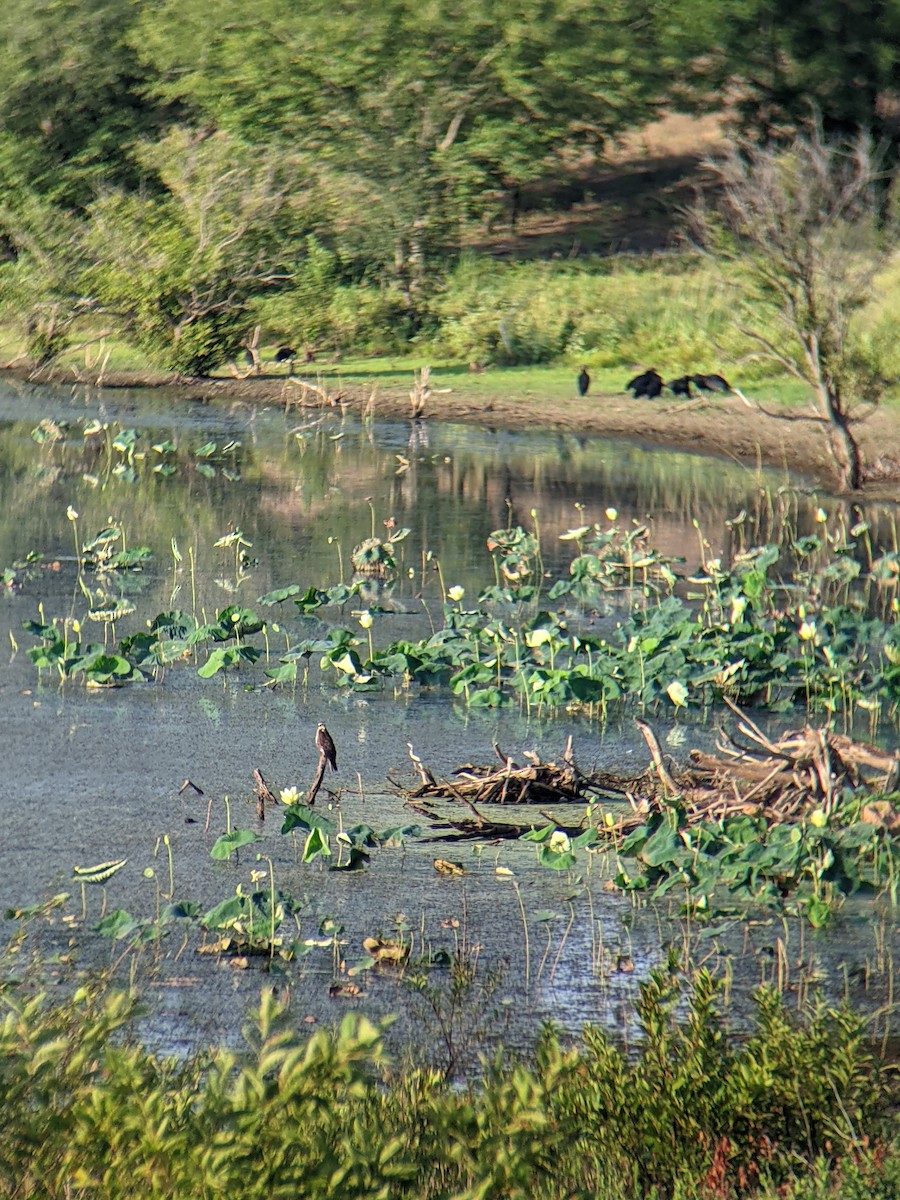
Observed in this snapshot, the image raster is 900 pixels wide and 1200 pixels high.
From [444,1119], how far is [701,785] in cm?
409

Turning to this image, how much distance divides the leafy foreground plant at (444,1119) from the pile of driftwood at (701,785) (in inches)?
71.1

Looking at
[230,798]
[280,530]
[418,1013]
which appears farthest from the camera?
[280,530]

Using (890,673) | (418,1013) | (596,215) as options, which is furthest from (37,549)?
(596,215)

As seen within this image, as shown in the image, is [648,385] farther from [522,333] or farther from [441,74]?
[441,74]

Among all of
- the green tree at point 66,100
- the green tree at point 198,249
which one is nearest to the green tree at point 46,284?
the green tree at point 198,249

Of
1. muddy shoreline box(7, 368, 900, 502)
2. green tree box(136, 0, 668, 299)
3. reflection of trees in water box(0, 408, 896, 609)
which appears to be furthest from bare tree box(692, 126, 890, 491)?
green tree box(136, 0, 668, 299)

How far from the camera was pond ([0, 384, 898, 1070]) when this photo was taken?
550 centimetres

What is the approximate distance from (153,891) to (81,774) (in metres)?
1.67

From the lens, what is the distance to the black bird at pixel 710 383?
76.1ft

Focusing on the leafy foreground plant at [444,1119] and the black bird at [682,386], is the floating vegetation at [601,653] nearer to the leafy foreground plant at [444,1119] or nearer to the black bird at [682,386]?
the leafy foreground plant at [444,1119]

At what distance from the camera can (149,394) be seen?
27.1 metres

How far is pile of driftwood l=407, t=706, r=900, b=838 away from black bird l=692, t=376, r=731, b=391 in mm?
15532

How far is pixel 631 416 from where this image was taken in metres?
23.5

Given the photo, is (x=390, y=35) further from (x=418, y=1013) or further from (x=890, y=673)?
(x=418, y=1013)
